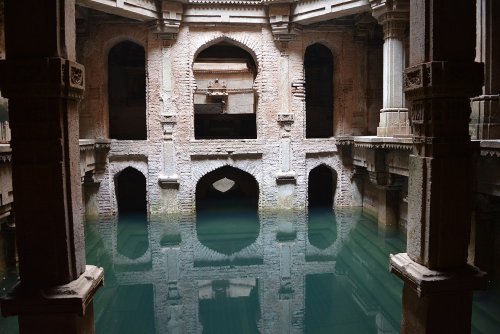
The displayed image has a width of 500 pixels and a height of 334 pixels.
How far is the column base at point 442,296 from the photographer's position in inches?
114

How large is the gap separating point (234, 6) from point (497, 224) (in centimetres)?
892

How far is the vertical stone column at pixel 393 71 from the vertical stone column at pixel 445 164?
24.0ft

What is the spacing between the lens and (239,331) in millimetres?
5582

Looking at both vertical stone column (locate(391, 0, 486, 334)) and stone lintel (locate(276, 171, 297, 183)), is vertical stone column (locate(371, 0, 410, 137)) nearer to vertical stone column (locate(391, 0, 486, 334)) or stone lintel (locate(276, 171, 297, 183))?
stone lintel (locate(276, 171, 297, 183))

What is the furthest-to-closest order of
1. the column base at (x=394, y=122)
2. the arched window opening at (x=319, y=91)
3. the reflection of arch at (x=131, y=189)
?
the arched window opening at (x=319, y=91) < the reflection of arch at (x=131, y=189) < the column base at (x=394, y=122)

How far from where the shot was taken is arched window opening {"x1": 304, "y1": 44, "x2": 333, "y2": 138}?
15859 mm

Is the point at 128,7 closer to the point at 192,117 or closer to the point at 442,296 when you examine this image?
the point at 192,117

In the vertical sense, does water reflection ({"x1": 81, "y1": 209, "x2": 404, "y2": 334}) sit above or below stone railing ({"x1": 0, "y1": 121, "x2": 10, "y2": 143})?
below

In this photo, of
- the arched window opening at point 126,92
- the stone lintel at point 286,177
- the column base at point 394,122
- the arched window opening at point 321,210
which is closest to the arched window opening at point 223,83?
the arched window opening at point 126,92

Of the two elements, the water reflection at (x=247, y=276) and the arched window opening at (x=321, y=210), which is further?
the arched window opening at (x=321, y=210)

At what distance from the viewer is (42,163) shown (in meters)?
2.64

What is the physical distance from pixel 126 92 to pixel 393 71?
9.74m

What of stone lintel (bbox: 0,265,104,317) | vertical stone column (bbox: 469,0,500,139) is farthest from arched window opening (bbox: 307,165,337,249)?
stone lintel (bbox: 0,265,104,317)

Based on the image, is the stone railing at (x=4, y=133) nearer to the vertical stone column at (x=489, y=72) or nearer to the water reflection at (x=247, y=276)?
the water reflection at (x=247, y=276)
